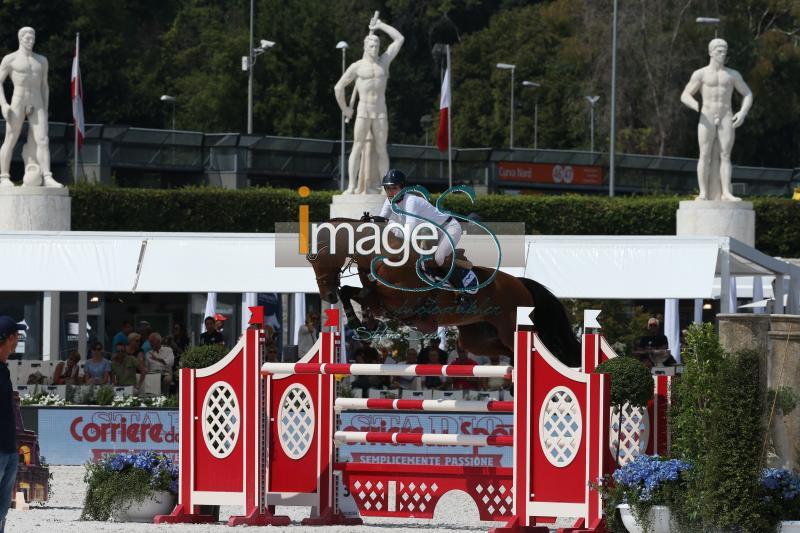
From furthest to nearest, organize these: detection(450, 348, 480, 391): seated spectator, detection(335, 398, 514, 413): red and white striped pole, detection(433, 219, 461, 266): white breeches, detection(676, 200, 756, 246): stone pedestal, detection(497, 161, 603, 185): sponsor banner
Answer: detection(497, 161, 603, 185): sponsor banner, detection(676, 200, 756, 246): stone pedestal, detection(450, 348, 480, 391): seated spectator, detection(335, 398, 514, 413): red and white striped pole, detection(433, 219, 461, 266): white breeches

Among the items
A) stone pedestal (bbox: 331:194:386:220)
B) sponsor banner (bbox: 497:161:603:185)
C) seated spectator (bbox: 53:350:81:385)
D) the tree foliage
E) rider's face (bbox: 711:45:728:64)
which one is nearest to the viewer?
seated spectator (bbox: 53:350:81:385)

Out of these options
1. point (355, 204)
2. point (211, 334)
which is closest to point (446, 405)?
point (211, 334)

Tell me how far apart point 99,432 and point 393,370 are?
5921mm

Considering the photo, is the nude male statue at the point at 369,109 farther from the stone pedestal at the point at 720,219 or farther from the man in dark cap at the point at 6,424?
the man in dark cap at the point at 6,424

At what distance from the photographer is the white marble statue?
19.8 meters

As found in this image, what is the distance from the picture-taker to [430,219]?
8773 mm

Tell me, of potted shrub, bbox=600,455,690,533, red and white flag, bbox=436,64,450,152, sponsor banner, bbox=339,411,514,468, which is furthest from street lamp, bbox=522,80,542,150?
potted shrub, bbox=600,455,690,533

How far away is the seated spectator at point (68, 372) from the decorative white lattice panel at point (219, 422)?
6266mm

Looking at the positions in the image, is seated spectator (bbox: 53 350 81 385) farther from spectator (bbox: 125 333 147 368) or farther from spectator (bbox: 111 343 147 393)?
spectator (bbox: 125 333 147 368)

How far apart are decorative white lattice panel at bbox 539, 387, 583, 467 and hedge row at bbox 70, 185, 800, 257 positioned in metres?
18.8

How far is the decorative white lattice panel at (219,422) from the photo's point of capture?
9.34 m

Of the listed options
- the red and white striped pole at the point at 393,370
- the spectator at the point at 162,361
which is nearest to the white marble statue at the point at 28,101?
the spectator at the point at 162,361

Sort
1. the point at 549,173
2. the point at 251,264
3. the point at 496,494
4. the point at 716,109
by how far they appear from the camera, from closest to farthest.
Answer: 1. the point at 496,494
2. the point at 251,264
3. the point at 716,109
4. the point at 549,173

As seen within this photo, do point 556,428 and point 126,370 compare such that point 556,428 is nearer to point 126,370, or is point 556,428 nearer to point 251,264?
point 126,370
